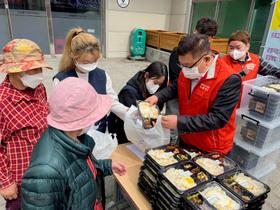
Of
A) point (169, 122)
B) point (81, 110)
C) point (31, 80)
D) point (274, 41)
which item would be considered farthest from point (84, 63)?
point (274, 41)

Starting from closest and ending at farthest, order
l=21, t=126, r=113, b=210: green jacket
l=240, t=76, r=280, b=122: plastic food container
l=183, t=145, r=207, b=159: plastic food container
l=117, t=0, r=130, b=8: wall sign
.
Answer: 1. l=21, t=126, r=113, b=210: green jacket
2. l=183, t=145, r=207, b=159: plastic food container
3. l=240, t=76, r=280, b=122: plastic food container
4. l=117, t=0, r=130, b=8: wall sign

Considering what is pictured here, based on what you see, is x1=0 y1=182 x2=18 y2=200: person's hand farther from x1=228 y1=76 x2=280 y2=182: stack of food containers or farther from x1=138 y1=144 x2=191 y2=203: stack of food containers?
x1=228 y1=76 x2=280 y2=182: stack of food containers

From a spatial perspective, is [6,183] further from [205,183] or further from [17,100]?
[205,183]

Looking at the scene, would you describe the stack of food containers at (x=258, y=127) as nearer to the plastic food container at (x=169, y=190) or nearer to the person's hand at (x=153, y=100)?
the person's hand at (x=153, y=100)

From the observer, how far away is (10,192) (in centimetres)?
138

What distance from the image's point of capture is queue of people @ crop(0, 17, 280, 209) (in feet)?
3.07

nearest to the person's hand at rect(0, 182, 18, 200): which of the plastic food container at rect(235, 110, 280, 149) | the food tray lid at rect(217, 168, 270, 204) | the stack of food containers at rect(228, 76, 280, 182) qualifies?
the food tray lid at rect(217, 168, 270, 204)

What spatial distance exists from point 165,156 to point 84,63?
3.72 feet

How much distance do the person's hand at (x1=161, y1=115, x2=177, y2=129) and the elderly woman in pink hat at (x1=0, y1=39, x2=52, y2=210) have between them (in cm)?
89

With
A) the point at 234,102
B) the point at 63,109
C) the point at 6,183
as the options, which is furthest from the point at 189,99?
the point at 6,183

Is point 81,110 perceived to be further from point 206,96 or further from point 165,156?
point 206,96

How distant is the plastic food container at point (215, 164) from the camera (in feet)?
4.40

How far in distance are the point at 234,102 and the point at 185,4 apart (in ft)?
28.7

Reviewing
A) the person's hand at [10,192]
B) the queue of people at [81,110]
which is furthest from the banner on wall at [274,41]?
the person's hand at [10,192]
